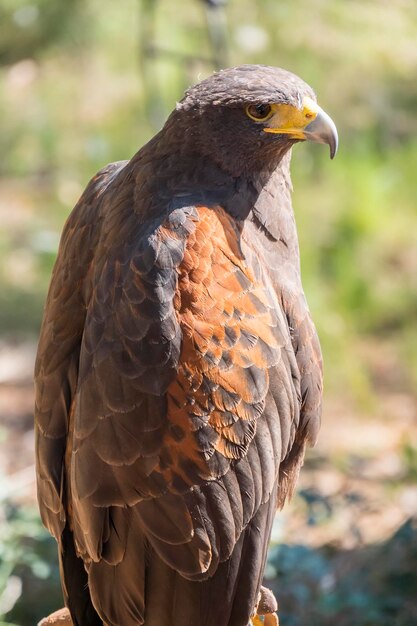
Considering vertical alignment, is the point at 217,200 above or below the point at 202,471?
above

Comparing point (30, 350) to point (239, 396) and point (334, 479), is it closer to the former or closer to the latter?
point (334, 479)

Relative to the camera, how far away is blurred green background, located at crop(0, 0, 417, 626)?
4430 mm

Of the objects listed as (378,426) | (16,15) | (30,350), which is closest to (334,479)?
(378,426)

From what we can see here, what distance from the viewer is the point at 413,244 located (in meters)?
7.45

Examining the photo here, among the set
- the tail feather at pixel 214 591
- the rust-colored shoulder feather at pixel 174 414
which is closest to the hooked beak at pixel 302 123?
the rust-colored shoulder feather at pixel 174 414

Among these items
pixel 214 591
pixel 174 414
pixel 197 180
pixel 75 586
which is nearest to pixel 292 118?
pixel 197 180

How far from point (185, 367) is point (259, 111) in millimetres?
637

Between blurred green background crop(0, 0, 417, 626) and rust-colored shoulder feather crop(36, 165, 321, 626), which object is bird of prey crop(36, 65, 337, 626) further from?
blurred green background crop(0, 0, 417, 626)

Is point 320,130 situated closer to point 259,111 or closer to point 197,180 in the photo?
point 259,111

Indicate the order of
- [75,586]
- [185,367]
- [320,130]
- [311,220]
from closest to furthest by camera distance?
[185,367]
[320,130]
[75,586]
[311,220]

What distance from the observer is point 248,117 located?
2559mm

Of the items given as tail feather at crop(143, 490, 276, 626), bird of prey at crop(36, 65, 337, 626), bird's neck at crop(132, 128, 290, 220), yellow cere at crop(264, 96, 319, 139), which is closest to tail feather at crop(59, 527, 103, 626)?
bird of prey at crop(36, 65, 337, 626)

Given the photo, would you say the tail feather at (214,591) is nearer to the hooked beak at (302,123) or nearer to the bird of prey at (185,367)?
the bird of prey at (185,367)

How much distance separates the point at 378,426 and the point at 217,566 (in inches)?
149
